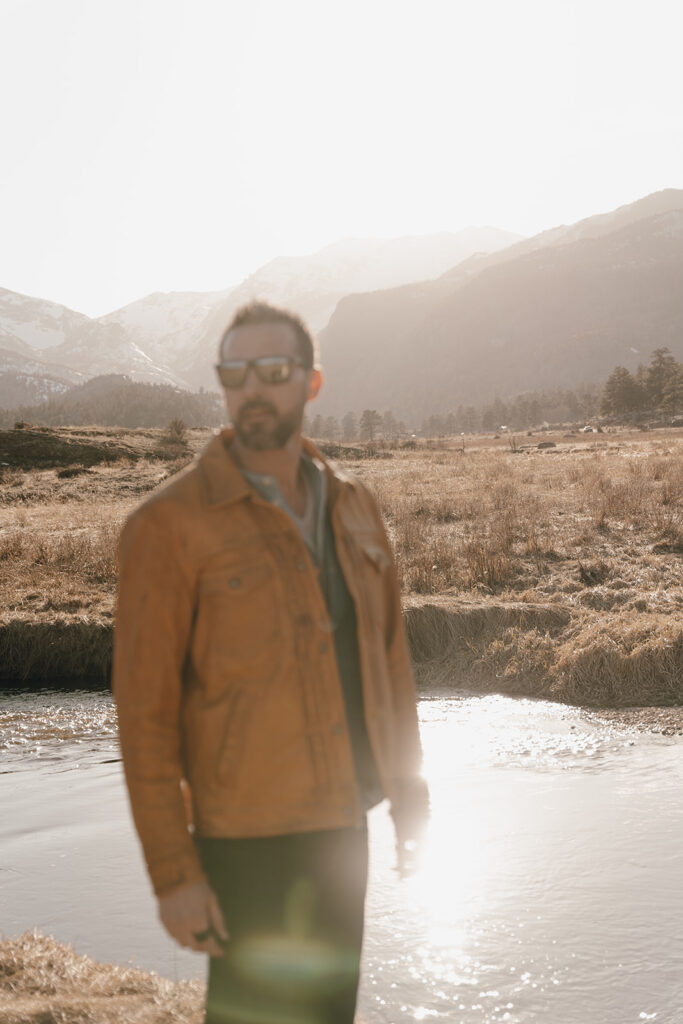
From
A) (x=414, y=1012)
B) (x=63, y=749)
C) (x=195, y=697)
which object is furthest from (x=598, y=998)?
(x=63, y=749)

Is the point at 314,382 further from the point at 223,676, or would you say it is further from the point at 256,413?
the point at 223,676

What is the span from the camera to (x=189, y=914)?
189 cm

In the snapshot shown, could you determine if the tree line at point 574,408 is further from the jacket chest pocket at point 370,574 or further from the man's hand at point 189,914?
the man's hand at point 189,914

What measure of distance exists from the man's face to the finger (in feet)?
3.39

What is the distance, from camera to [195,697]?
2031mm

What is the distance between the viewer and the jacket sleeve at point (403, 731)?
2.35 metres

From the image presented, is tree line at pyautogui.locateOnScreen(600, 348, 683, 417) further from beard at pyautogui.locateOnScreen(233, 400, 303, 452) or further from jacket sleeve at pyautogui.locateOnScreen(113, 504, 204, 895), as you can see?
jacket sleeve at pyautogui.locateOnScreen(113, 504, 204, 895)

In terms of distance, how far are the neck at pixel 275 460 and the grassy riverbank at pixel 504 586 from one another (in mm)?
7583

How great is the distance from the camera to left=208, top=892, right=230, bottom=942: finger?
1.96 m

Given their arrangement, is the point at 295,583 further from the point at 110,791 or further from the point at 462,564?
the point at 462,564

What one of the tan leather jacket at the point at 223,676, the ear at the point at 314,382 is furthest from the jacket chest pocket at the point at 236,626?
the ear at the point at 314,382

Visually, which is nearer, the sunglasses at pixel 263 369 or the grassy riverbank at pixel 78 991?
the sunglasses at pixel 263 369

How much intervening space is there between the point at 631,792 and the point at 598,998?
8.95 feet

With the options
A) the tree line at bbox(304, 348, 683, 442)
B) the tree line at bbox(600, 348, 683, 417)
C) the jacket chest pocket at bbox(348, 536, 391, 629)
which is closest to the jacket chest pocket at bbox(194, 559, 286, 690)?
the jacket chest pocket at bbox(348, 536, 391, 629)
